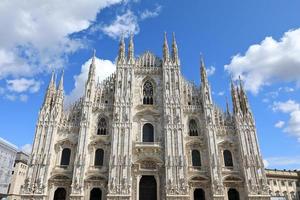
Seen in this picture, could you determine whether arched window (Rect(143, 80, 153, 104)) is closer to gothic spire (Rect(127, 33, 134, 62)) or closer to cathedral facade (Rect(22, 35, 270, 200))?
cathedral facade (Rect(22, 35, 270, 200))

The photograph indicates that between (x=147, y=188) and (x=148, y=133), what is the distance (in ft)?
22.1

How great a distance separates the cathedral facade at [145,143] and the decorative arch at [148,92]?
137 millimetres

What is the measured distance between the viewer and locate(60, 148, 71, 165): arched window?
102 feet

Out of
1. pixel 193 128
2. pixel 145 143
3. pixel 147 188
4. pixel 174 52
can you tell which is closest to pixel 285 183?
pixel 193 128

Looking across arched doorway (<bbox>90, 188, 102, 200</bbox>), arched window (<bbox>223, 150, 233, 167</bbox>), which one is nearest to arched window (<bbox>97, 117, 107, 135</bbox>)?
arched doorway (<bbox>90, 188, 102, 200</bbox>)

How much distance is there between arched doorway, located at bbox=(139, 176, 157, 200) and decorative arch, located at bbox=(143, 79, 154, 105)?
32.6 feet

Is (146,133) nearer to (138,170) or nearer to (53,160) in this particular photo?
(138,170)

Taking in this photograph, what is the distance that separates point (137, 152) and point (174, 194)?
21.1 ft

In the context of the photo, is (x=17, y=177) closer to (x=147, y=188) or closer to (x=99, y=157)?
(x=99, y=157)

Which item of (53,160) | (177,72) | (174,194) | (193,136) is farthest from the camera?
(177,72)

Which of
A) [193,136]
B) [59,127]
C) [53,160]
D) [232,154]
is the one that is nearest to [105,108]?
[59,127]

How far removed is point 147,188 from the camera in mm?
30516

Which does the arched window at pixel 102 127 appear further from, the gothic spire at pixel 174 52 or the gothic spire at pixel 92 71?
the gothic spire at pixel 174 52

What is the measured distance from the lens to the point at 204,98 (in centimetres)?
3428
